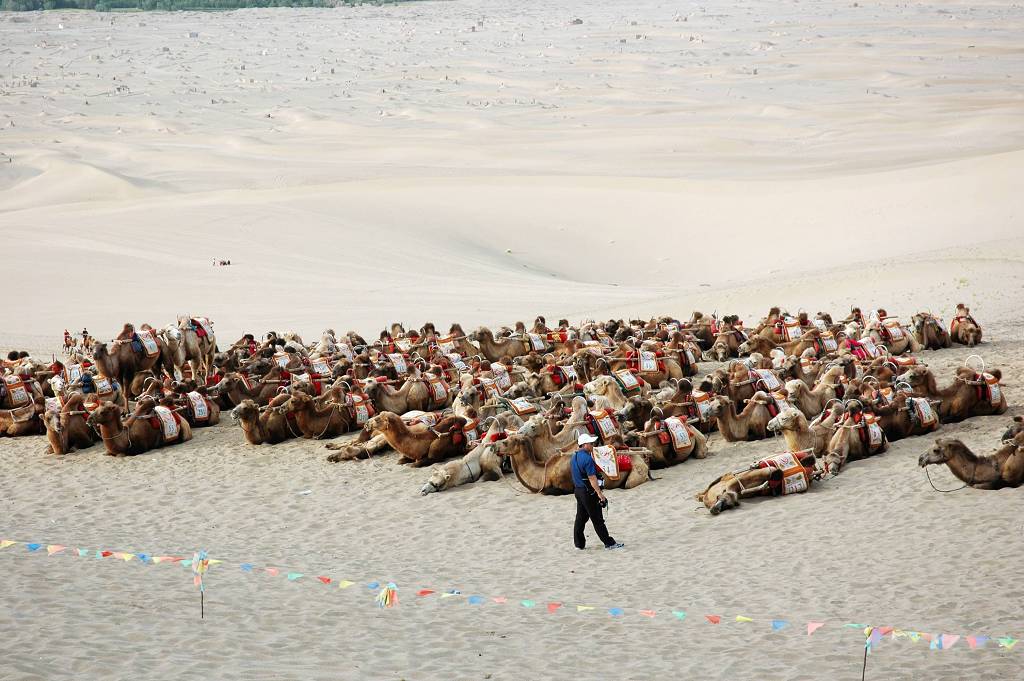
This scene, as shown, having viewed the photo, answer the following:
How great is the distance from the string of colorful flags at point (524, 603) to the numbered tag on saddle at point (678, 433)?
408cm

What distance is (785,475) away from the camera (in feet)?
35.8

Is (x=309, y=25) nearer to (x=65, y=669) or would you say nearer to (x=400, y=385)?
(x=400, y=385)

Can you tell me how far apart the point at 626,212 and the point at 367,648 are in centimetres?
3489

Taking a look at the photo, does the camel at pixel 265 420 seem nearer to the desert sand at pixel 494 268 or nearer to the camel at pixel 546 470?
the desert sand at pixel 494 268

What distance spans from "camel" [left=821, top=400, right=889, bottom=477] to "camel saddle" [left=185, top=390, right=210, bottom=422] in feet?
27.6

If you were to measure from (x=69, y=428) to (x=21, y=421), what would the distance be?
1491mm

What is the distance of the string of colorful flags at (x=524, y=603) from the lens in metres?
6.88

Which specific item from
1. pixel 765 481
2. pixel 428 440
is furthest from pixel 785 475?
pixel 428 440

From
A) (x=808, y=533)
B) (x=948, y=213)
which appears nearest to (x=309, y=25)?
(x=948, y=213)

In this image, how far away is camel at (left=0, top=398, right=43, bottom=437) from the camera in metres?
16.1

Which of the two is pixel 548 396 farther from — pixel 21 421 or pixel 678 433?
pixel 21 421

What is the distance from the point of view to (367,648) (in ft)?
26.0

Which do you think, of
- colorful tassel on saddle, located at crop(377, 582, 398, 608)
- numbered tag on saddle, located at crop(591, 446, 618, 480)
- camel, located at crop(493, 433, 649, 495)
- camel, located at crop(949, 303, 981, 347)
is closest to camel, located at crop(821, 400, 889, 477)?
camel, located at crop(493, 433, 649, 495)

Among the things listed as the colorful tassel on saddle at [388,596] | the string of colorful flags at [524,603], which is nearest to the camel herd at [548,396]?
the string of colorful flags at [524,603]
